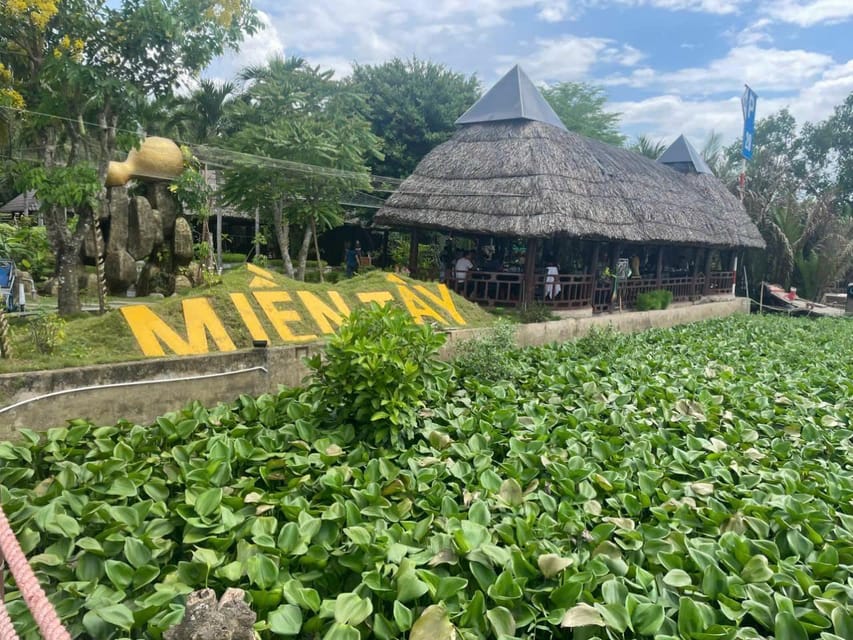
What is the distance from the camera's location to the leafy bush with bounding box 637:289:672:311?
12961mm

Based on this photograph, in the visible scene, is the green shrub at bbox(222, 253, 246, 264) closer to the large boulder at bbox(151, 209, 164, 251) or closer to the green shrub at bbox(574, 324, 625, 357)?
the large boulder at bbox(151, 209, 164, 251)

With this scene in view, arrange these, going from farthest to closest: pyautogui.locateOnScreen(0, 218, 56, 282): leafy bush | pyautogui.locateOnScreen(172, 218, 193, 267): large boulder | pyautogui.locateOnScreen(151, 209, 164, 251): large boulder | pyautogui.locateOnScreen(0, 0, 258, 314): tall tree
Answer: pyautogui.locateOnScreen(151, 209, 164, 251): large boulder → pyautogui.locateOnScreen(172, 218, 193, 267): large boulder → pyautogui.locateOnScreen(0, 0, 258, 314): tall tree → pyautogui.locateOnScreen(0, 218, 56, 282): leafy bush

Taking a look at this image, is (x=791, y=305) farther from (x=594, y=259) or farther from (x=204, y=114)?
(x=204, y=114)

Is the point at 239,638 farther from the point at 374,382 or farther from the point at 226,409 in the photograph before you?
the point at 226,409

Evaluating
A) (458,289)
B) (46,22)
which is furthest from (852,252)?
(46,22)

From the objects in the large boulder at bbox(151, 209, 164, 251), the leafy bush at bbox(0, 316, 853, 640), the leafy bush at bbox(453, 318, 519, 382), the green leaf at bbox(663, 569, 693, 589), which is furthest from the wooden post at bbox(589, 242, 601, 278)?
the green leaf at bbox(663, 569, 693, 589)

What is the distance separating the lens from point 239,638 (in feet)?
6.13

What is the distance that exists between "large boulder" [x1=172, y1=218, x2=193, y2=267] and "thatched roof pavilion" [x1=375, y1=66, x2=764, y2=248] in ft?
12.5

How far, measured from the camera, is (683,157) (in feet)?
61.2

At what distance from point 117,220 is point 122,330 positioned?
715cm

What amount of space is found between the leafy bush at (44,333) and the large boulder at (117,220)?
6858mm

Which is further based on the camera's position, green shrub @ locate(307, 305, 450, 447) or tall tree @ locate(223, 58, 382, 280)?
tall tree @ locate(223, 58, 382, 280)

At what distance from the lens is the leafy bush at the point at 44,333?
484cm

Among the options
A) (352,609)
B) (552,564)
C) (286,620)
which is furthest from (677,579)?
(286,620)
